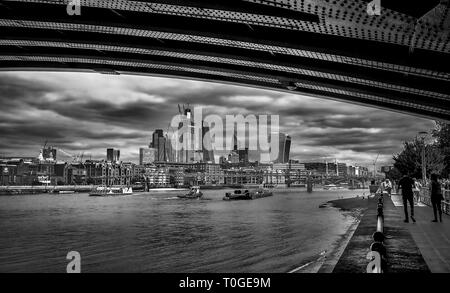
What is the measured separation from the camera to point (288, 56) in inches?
476

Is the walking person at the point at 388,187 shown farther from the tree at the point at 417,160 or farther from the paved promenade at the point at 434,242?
the paved promenade at the point at 434,242

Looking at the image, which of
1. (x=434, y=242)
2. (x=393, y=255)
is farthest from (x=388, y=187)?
(x=393, y=255)

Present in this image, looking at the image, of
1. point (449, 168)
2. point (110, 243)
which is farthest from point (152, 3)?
point (449, 168)

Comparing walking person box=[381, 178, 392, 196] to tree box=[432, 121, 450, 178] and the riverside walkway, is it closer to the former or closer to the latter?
tree box=[432, 121, 450, 178]

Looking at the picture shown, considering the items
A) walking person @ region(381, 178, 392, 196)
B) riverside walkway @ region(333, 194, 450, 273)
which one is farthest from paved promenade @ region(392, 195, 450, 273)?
walking person @ region(381, 178, 392, 196)

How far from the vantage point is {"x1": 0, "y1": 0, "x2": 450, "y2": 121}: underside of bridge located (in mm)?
7711

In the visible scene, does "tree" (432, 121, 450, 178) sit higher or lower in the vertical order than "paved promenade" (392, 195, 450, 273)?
higher

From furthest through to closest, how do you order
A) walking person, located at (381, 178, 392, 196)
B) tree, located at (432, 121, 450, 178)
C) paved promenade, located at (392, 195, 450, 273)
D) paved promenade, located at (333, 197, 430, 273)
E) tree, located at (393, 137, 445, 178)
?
walking person, located at (381, 178, 392, 196) < tree, located at (393, 137, 445, 178) < tree, located at (432, 121, 450, 178) < paved promenade, located at (392, 195, 450, 273) < paved promenade, located at (333, 197, 430, 273)

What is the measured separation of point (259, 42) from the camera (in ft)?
33.0

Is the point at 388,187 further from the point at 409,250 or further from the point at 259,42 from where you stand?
the point at 259,42

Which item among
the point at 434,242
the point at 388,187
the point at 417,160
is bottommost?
the point at 388,187

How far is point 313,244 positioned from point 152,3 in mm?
13716

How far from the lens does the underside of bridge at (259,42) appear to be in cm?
771
